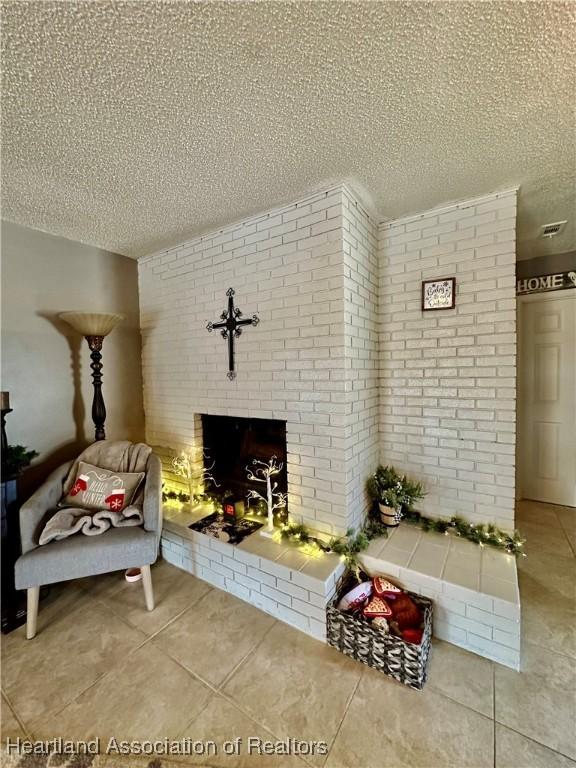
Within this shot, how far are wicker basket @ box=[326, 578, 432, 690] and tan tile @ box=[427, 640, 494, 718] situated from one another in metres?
0.05

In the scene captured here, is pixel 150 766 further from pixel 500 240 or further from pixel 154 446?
pixel 500 240

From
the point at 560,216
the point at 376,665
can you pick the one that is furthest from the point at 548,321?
the point at 376,665

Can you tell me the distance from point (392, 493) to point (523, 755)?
3.85 ft

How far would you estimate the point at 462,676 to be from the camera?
1402 mm

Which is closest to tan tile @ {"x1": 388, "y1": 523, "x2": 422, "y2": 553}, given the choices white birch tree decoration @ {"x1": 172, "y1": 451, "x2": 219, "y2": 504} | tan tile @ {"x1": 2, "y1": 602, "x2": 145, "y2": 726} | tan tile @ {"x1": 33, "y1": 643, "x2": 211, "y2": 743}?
tan tile @ {"x1": 33, "y1": 643, "x2": 211, "y2": 743}

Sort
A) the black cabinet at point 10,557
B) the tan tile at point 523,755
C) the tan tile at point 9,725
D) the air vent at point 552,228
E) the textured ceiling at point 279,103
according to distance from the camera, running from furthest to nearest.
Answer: the air vent at point 552,228 < the black cabinet at point 10,557 < the tan tile at point 9,725 < the tan tile at point 523,755 < the textured ceiling at point 279,103

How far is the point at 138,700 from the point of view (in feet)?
4.34

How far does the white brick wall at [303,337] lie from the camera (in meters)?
1.86

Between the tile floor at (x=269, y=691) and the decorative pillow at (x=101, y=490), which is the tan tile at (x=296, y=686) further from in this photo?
the decorative pillow at (x=101, y=490)

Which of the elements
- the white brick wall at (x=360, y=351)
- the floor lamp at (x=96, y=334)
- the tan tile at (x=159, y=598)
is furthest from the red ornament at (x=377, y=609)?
the floor lamp at (x=96, y=334)

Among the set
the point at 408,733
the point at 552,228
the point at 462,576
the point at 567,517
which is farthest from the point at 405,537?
the point at 552,228

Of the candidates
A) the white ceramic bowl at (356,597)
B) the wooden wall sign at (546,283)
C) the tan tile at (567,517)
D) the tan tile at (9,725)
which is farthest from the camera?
the wooden wall sign at (546,283)

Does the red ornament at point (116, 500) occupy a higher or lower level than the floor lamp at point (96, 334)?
lower

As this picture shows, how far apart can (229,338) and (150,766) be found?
213 cm
